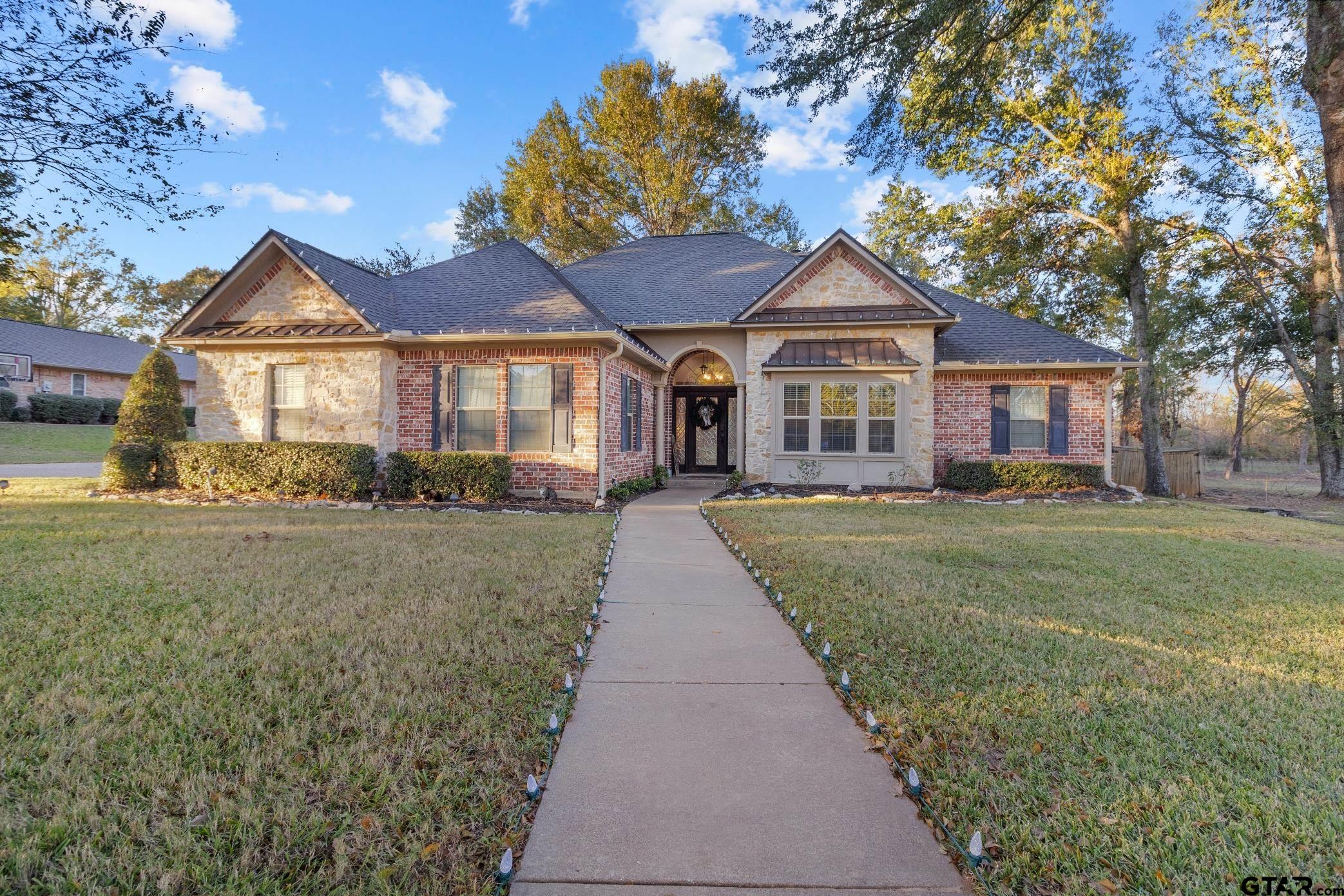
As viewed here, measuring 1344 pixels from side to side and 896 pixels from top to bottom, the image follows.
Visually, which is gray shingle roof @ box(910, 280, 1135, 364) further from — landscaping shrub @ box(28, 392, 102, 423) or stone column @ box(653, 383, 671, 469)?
landscaping shrub @ box(28, 392, 102, 423)

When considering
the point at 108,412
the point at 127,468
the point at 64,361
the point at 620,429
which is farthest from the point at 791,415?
the point at 64,361

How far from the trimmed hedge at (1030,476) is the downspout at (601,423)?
26.4ft

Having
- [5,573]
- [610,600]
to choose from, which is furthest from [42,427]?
[610,600]

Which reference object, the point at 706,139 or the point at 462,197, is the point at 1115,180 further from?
the point at 462,197

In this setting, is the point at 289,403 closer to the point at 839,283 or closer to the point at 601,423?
the point at 601,423

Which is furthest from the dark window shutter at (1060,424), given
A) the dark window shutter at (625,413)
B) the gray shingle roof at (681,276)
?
the dark window shutter at (625,413)

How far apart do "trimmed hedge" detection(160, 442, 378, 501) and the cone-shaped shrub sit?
1.00m

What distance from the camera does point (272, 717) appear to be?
2893 millimetres

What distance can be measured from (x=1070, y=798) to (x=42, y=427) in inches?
1357

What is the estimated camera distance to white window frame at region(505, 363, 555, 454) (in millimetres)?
11359

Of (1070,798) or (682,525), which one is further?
(682,525)

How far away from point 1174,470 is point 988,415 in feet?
19.9

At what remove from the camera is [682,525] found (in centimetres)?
906

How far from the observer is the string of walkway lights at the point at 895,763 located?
194cm
